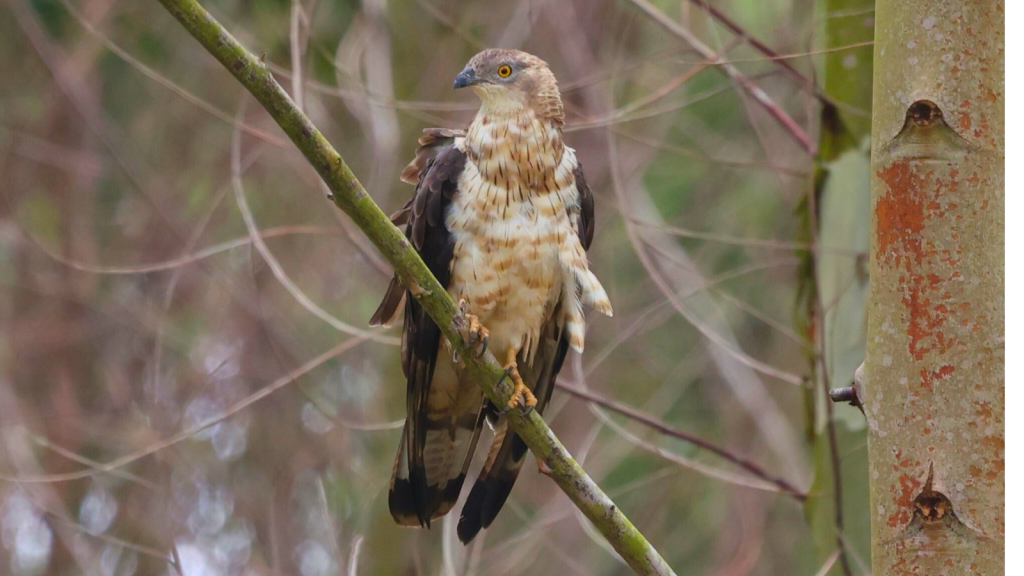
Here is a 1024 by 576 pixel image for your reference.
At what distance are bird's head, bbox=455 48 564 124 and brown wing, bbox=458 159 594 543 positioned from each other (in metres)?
0.24

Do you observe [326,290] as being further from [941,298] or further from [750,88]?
[941,298]

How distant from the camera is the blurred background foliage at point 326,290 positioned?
480 cm

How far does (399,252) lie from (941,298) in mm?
1042

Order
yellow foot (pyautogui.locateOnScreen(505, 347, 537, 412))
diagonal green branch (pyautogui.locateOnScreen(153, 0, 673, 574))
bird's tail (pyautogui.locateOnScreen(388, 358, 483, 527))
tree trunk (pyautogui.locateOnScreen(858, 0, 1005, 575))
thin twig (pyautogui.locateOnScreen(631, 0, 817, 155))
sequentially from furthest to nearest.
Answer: thin twig (pyautogui.locateOnScreen(631, 0, 817, 155)) < bird's tail (pyautogui.locateOnScreen(388, 358, 483, 527)) < yellow foot (pyautogui.locateOnScreen(505, 347, 537, 412)) < diagonal green branch (pyautogui.locateOnScreen(153, 0, 673, 574)) < tree trunk (pyautogui.locateOnScreen(858, 0, 1005, 575))

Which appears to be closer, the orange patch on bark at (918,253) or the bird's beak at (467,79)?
the orange patch on bark at (918,253)

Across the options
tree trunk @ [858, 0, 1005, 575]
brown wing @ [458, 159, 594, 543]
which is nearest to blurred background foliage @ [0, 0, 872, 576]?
brown wing @ [458, 159, 594, 543]

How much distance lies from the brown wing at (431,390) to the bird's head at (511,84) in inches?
8.0

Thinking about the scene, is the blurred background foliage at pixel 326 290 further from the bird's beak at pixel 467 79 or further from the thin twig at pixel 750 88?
the bird's beak at pixel 467 79

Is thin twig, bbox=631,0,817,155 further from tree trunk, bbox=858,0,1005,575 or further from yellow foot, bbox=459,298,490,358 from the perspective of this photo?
tree trunk, bbox=858,0,1005,575

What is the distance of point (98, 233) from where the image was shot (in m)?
7.30

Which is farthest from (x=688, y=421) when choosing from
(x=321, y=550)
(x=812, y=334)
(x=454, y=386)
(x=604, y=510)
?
(x=604, y=510)

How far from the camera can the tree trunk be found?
138 centimetres

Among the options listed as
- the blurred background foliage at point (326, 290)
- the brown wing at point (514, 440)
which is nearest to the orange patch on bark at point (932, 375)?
the brown wing at point (514, 440)

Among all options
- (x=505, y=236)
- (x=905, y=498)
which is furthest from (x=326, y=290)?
(x=905, y=498)
